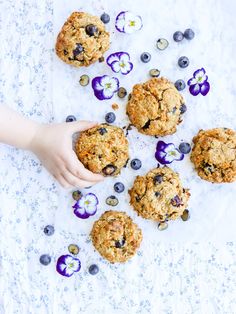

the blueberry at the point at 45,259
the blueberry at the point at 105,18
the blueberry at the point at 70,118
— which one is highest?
the blueberry at the point at 105,18

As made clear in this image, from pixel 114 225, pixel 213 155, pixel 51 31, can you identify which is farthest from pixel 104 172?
pixel 51 31

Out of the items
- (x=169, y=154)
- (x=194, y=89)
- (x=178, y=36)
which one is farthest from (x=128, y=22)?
(x=169, y=154)

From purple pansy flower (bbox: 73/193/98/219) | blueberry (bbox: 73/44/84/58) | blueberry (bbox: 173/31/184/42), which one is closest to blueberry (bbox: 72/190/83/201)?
purple pansy flower (bbox: 73/193/98/219)

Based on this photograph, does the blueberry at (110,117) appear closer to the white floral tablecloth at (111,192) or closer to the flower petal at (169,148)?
the white floral tablecloth at (111,192)

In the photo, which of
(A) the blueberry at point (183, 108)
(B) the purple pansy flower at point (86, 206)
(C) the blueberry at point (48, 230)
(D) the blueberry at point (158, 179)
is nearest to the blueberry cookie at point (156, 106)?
(A) the blueberry at point (183, 108)

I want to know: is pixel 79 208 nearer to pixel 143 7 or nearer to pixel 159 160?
pixel 159 160
